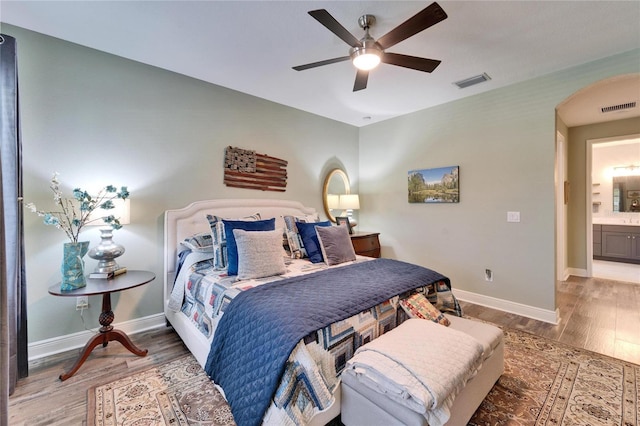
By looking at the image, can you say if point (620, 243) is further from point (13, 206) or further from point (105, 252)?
point (13, 206)

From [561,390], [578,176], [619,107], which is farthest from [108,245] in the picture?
[578,176]

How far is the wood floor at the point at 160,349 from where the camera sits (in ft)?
5.79

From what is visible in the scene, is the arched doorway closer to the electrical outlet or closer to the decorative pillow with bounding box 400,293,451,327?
the decorative pillow with bounding box 400,293,451,327

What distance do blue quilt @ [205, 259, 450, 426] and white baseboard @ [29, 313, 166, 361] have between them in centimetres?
147

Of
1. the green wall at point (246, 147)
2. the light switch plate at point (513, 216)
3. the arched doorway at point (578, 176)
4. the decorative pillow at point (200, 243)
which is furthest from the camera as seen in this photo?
the arched doorway at point (578, 176)

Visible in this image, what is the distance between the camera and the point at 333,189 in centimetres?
464

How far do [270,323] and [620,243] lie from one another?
749 cm

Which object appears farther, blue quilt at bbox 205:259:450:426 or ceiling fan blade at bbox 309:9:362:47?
ceiling fan blade at bbox 309:9:362:47

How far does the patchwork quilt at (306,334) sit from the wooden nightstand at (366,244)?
1.55 metres

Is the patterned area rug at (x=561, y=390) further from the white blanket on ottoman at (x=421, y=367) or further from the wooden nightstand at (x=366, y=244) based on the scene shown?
the wooden nightstand at (x=366, y=244)

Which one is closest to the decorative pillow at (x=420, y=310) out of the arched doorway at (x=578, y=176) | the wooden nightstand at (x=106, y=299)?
the wooden nightstand at (x=106, y=299)

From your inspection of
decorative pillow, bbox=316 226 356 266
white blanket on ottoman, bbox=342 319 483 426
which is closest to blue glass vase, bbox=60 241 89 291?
decorative pillow, bbox=316 226 356 266

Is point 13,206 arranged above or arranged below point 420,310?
above

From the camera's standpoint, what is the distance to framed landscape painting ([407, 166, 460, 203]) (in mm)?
3727
